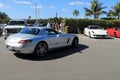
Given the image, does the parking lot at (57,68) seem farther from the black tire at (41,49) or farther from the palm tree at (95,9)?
the palm tree at (95,9)

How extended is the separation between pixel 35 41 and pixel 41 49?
591 mm

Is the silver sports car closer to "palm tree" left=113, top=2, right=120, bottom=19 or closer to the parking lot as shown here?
the parking lot

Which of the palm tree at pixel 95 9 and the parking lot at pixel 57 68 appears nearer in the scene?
the parking lot at pixel 57 68

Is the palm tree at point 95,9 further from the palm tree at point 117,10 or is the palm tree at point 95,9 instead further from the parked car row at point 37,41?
the parked car row at point 37,41

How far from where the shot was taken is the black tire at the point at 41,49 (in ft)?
31.6

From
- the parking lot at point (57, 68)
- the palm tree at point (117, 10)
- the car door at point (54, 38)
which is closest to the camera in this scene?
the parking lot at point (57, 68)

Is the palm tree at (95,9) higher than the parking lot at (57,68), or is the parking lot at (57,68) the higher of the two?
the palm tree at (95,9)

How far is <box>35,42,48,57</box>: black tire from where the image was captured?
962 cm

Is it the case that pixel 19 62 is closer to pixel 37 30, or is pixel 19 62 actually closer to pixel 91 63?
pixel 37 30

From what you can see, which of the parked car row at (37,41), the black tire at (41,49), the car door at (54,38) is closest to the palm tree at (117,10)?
the parked car row at (37,41)

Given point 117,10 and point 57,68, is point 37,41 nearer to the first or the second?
point 57,68

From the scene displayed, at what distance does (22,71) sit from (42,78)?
111 cm

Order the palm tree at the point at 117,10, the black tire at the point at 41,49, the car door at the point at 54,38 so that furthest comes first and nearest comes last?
the palm tree at the point at 117,10
the car door at the point at 54,38
the black tire at the point at 41,49

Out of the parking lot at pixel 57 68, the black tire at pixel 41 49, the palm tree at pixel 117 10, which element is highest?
the palm tree at pixel 117 10
